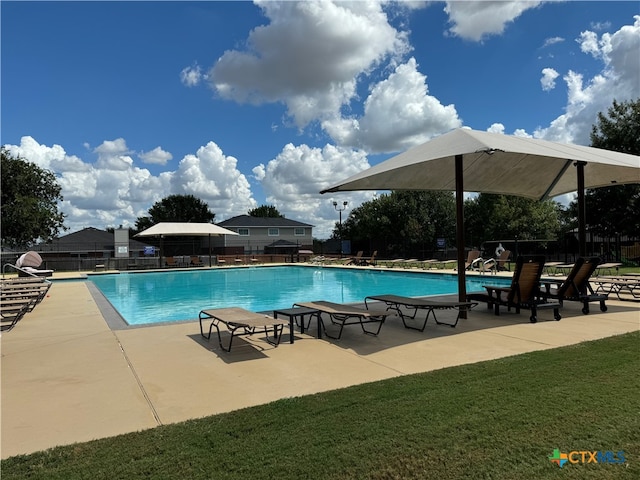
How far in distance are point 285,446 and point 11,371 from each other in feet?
12.7

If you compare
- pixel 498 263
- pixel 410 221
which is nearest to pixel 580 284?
pixel 498 263

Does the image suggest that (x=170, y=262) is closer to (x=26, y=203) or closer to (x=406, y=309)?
(x=26, y=203)

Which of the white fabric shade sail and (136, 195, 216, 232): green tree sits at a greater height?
(136, 195, 216, 232): green tree

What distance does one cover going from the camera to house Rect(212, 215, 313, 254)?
43.5 meters

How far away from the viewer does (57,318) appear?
8.66 meters

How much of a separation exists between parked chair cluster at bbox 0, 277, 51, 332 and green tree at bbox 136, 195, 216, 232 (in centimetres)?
5993

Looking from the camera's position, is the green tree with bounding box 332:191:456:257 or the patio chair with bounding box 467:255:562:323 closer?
the patio chair with bounding box 467:255:562:323

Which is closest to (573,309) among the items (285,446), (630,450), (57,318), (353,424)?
(630,450)

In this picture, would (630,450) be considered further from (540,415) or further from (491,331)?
(491,331)

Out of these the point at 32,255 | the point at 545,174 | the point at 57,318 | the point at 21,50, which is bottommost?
the point at 57,318

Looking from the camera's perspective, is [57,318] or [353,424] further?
[57,318]

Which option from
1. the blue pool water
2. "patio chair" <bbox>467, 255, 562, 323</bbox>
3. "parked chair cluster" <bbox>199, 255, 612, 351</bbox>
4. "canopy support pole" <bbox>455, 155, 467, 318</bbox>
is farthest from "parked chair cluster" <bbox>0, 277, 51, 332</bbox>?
"patio chair" <bbox>467, 255, 562, 323</bbox>

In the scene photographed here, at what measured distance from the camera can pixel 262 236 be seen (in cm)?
4638

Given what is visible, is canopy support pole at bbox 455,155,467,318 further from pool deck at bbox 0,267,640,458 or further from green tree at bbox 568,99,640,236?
green tree at bbox 568,99,640,236
